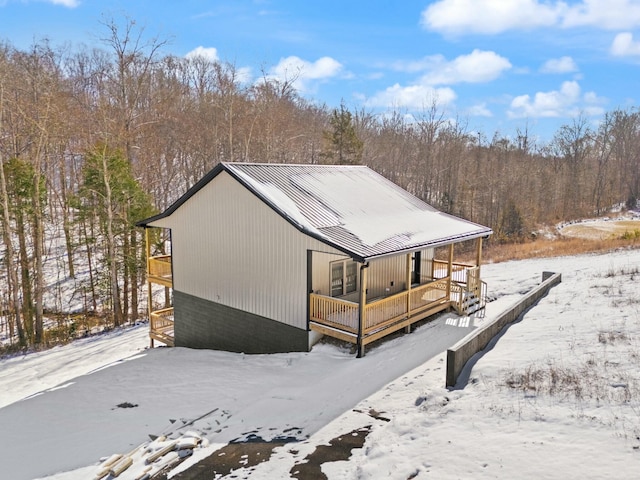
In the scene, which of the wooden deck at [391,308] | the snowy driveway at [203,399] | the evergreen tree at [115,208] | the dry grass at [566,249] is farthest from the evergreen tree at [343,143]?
the snowy driveway at [203,399]

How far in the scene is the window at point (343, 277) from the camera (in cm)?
1438

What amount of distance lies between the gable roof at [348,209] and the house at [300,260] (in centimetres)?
4

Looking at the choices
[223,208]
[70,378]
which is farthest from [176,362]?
[223,208]

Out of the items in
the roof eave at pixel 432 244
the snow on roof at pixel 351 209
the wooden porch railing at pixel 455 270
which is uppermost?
the snow on roof at pixel 351 209

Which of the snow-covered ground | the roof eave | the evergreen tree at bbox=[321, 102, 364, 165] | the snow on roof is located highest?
the evergreen tree at bbox=[321, 102, 364, 165]

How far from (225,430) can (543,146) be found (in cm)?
6759

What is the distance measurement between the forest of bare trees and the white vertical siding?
31.7ft

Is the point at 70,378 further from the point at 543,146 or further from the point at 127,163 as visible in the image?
the point at 543,146

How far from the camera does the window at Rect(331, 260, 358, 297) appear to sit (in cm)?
1438

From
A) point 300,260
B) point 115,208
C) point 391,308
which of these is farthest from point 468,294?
point 115,208

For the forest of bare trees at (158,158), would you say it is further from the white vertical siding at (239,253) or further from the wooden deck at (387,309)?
the wooden deck at (387,309)

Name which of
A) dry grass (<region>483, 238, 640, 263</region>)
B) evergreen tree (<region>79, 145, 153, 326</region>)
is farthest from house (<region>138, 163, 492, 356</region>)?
dry grass (<region>483, 238, 640, 263</region>)

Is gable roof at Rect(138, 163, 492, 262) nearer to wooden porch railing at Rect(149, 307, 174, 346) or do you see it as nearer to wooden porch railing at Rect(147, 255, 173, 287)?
wooden porch railing at Rect(147, 255, 173, 287)

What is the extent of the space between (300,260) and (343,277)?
1938 millimetres
